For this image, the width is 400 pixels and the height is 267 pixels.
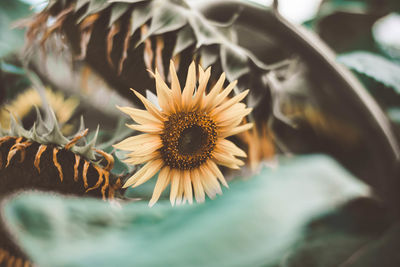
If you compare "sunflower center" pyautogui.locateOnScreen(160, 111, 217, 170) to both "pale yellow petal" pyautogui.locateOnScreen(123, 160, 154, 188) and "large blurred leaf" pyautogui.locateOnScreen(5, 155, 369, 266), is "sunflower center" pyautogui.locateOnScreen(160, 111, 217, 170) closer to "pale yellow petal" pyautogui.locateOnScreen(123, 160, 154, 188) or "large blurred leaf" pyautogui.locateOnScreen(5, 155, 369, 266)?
"pale yellow petal" pyautogui.locateOnScreen(123, 160, 154, 188)

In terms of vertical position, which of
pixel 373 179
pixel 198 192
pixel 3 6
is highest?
pixel 3 6

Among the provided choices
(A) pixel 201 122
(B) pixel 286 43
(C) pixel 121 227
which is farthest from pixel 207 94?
(C) pixel 121 227

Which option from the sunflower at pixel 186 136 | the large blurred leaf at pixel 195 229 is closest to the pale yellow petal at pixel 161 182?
the sunflower at pixel 186 136

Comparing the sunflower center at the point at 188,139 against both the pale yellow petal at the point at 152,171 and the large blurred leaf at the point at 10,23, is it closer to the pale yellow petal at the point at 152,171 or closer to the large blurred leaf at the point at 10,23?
the pale yellow petal at the point at 152,171

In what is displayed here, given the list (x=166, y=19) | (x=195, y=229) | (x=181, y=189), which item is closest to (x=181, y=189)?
(x=181, y=189)

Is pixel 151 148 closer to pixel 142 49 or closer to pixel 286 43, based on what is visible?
pixel 142 49

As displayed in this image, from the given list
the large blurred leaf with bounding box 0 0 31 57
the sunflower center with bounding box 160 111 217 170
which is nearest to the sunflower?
the sunflower center with bounding box 160 111 217 170

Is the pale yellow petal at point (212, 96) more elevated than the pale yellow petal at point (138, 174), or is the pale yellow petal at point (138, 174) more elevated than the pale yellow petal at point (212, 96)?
the pale yellow petal at point (212, 96)
